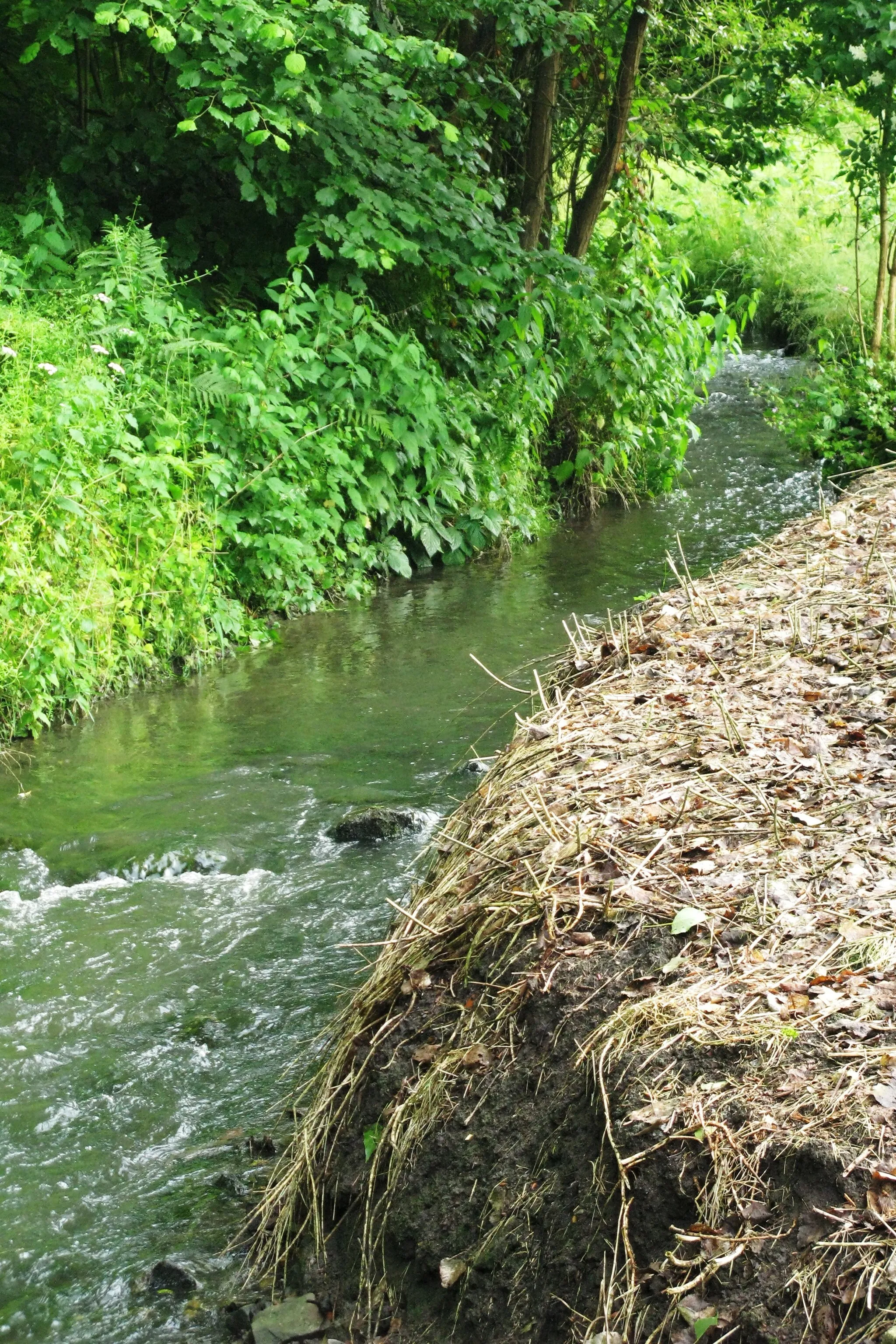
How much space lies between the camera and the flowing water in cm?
371

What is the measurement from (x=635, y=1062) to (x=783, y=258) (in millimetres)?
19949

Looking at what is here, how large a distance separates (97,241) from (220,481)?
2511 mm

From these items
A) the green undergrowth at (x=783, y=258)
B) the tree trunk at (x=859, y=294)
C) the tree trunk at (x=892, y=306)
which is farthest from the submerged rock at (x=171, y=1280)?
the green undergrowth at (x=783, y=258)

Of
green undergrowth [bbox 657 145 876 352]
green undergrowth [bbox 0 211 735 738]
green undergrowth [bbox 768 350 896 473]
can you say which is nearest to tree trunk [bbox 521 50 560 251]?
green undergrowth [bbox 0 211 735 738]

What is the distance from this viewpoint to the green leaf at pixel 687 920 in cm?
304

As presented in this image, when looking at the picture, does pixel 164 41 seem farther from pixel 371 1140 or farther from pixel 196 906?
pixel 371 1140

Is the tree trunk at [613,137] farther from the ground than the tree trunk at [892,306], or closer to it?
farther from the ground

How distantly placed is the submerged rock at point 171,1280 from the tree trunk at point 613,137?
36.6ft

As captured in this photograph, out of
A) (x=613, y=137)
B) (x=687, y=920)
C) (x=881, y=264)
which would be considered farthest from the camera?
(x=881, y=264)

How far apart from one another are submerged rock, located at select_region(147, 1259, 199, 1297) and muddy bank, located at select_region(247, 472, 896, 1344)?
21 centimetres

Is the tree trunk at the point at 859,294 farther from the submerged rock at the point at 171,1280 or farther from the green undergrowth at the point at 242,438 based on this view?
the submerged rock at the point at 171,1280

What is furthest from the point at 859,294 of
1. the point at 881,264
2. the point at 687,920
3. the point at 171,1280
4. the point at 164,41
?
the point at 171,1280

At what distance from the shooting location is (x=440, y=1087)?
3.08 meters

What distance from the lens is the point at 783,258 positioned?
2052 centimetres
